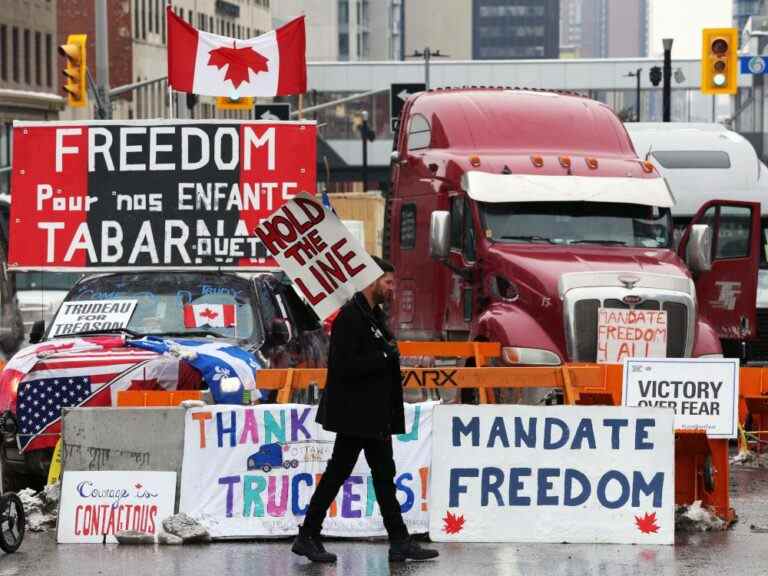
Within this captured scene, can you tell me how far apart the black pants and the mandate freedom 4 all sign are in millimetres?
6406

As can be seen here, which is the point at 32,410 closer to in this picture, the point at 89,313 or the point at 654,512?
the point at 89,313

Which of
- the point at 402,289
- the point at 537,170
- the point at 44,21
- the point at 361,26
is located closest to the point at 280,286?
the point at 537,170

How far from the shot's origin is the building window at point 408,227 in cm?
2197

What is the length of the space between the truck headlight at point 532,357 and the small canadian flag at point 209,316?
3118 mm

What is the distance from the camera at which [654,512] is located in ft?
41.2

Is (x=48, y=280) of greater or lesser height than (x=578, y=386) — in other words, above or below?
below

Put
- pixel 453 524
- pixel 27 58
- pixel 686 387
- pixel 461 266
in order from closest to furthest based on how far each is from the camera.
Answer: pixel 453 524 < pixel 686 387 < pixel 461 266 < pixel 27 58

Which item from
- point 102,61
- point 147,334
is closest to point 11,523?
point 147,334

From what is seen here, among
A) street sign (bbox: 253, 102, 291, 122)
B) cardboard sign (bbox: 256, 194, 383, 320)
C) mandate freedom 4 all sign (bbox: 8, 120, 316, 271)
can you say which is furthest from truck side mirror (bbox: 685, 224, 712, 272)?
street sign (bbox: 253, 102, 291, 122)

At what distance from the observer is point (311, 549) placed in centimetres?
1166

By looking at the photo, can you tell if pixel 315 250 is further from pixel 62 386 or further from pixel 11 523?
pixel 62 386

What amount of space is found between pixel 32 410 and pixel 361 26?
594 ft

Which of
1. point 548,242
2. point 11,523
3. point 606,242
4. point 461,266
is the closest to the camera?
point 11,523

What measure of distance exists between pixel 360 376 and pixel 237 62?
1168 centimetres
